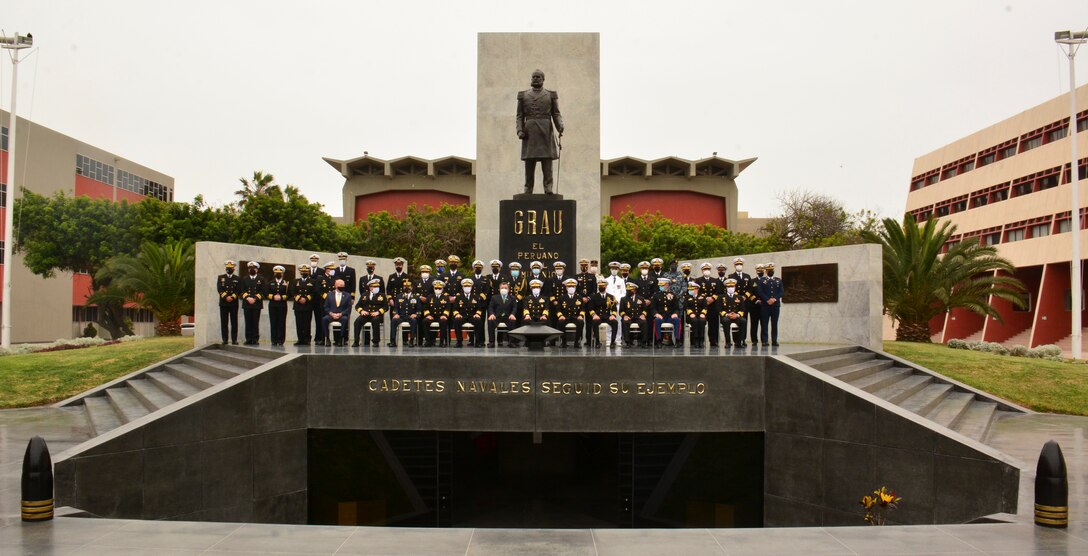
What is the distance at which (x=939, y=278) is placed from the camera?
23828 millimetres

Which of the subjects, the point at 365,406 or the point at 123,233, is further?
the point at 123,233

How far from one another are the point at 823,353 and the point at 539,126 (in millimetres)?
7573

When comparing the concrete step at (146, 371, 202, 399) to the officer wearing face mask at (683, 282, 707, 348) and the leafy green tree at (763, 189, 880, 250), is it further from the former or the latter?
the leafy green tree at (763, 189, 880, 250)

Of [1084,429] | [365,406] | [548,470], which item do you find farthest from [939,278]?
[365,406]

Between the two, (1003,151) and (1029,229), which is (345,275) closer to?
(1029,229)

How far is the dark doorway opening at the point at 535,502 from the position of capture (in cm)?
1166

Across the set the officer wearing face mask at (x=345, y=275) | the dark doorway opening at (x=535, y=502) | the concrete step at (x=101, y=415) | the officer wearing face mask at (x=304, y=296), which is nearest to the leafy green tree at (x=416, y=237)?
the concrete step at (x=101, y=415)

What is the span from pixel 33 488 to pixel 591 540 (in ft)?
17.1

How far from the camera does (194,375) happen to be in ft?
46.9

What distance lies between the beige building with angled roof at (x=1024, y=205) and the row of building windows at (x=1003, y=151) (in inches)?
1.8

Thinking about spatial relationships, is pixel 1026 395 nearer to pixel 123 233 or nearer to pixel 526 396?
pixel 526 396

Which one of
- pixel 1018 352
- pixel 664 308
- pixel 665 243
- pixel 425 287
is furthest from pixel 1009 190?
pixel 425 287

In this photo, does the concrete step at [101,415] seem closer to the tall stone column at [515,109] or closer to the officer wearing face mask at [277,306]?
the officer wearing face mask at [277,306]

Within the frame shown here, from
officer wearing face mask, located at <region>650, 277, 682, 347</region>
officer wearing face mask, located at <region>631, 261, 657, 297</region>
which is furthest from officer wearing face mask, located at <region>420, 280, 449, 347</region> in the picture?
officer wearing face mask, located at <region>650, 277, 682, 347</region>
